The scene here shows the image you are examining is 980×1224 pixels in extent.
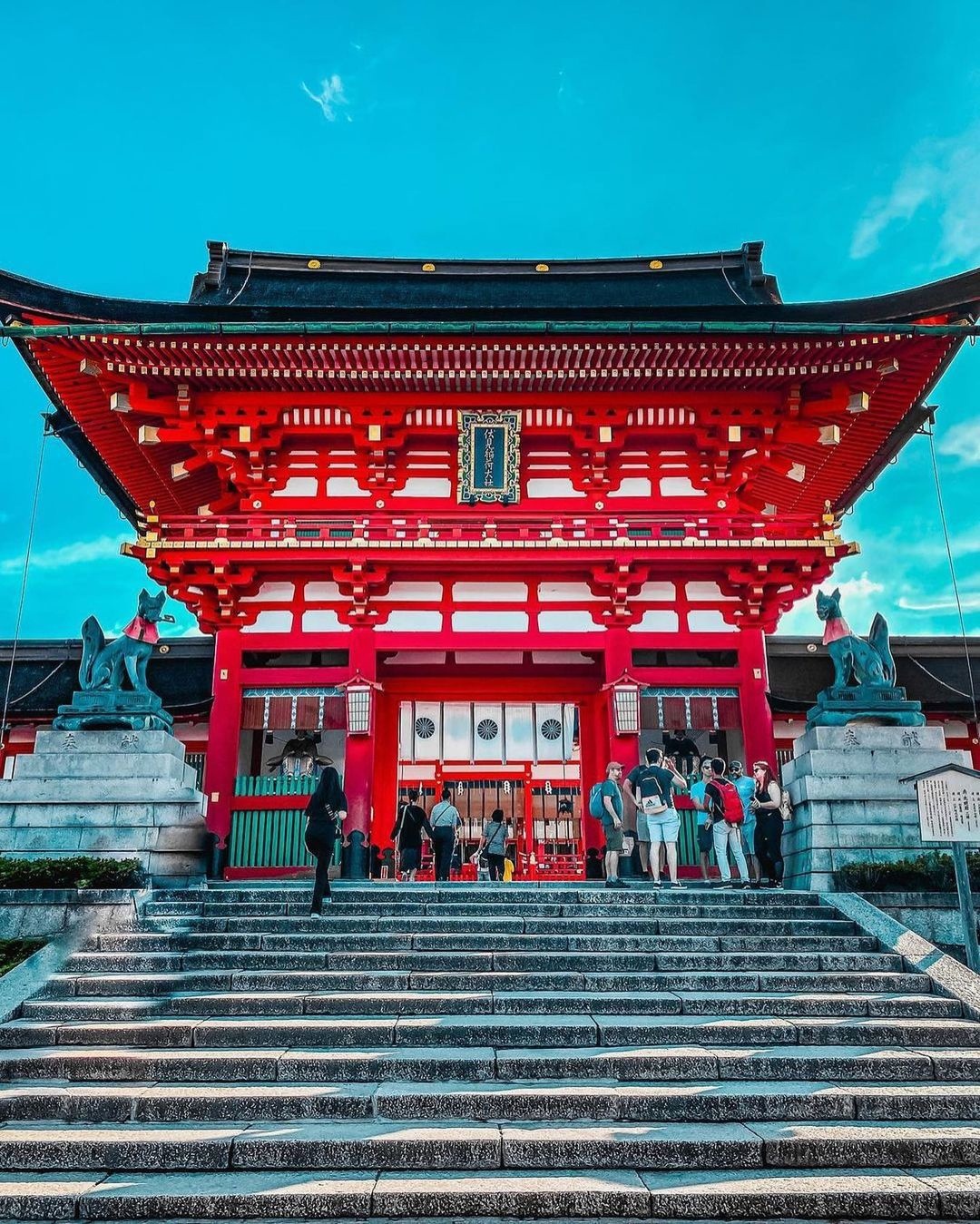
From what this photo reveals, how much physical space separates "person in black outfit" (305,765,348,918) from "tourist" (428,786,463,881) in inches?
132

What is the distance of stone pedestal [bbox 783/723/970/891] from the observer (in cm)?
1055

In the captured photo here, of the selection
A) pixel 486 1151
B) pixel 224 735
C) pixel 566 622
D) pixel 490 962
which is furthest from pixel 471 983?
pixel 566 622

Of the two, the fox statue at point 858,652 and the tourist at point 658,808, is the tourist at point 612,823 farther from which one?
the fox statue at point 858,652

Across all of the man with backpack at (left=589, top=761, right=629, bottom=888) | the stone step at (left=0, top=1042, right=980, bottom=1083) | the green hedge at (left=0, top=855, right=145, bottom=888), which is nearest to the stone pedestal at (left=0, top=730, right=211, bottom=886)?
the green hedge at (left=0, top=855, right=145, bottom=888)

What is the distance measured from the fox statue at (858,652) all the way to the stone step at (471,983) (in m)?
4.59

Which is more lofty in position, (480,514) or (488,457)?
(488,457)

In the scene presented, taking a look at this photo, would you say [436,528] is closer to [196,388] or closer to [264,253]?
[196,388]

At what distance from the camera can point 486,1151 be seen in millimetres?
5258

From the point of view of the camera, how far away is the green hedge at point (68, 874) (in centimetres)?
954

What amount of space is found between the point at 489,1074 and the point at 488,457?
11.7 meters

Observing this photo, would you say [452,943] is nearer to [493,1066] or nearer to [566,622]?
[493,1066]

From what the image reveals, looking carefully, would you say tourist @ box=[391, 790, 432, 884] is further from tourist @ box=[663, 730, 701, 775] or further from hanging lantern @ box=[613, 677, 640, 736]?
tourist @ box=[663, 730, 701, 775]

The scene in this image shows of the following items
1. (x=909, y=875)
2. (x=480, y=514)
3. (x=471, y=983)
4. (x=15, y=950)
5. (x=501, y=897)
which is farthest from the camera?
(x=480, y=514)

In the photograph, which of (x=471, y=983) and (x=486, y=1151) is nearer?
(x=486, y=1151)
